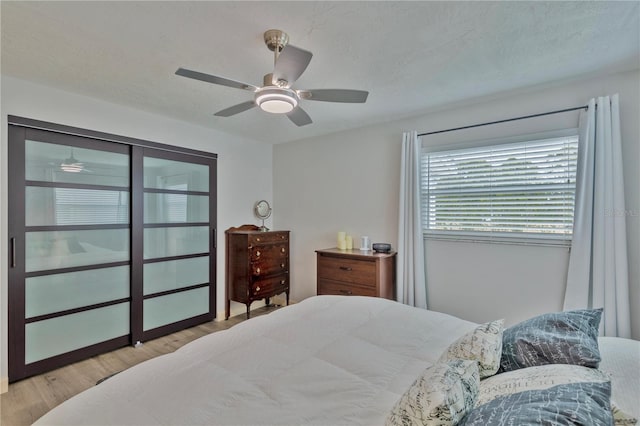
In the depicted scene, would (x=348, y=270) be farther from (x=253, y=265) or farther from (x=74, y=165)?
(x=74, y=165)

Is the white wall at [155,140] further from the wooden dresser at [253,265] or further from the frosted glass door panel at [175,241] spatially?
the frosted glass door panel at [175,241]

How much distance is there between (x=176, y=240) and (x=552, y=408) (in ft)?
11.7

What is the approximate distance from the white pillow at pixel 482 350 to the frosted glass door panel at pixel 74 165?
324cm

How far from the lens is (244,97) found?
2.78 meters

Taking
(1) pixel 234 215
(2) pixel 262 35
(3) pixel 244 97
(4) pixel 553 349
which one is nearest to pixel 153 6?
(2) pixel 262 35

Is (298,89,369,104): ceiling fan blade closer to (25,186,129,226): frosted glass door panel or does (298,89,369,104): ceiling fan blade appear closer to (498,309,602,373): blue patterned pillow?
(498,309,602,373): blue patterned pillow

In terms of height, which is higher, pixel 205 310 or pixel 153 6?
pixel 153 6

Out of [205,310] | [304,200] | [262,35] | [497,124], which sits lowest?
[205,310]

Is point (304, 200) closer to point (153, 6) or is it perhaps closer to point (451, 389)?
point (153, 6)

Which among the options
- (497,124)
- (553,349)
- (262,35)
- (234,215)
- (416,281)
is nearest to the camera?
(553,349)

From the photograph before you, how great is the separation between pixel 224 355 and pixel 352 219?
8.53ft

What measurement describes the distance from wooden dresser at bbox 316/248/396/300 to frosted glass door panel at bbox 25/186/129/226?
2161 mm

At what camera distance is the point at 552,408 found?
79 centimetres

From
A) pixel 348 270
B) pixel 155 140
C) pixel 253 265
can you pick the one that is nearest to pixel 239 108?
pixel 155 140
